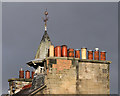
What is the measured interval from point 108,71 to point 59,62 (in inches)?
212

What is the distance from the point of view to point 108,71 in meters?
40.8

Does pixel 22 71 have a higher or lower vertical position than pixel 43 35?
lower

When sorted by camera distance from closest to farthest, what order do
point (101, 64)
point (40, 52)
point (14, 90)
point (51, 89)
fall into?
point (51, 89)
point (101, 64)
point (40, 52)
point (14, 90)

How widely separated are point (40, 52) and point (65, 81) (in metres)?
7.03

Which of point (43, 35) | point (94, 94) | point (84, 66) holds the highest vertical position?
point (43, 35)

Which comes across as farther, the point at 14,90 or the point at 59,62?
the point at 14,90

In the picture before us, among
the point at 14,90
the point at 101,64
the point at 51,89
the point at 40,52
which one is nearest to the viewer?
the point at 51,89

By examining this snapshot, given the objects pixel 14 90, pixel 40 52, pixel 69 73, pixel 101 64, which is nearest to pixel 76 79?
pixel 69 73

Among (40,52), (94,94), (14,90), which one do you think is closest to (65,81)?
(94,94)

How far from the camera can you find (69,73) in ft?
127

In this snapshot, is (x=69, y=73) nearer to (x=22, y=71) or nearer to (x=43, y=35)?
(x=43, y=35)

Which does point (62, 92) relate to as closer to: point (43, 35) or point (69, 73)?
point (69, 73)

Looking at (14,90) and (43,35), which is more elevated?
(43,35)

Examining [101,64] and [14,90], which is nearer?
[101,64]
